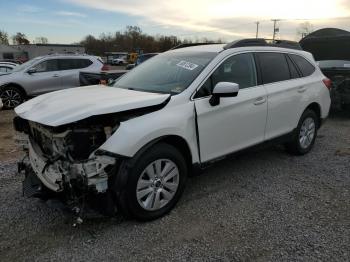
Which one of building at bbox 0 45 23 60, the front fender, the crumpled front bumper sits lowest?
building at bbox 0 45 23 60

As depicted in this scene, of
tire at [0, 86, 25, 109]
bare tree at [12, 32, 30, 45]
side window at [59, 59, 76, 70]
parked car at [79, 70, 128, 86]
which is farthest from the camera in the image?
bare tree at [12, 32, 30, 45]

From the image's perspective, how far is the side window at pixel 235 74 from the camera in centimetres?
421

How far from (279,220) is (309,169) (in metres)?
1.84

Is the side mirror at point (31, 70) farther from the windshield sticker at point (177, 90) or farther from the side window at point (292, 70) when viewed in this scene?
the windshield sticker at point (177, 90)

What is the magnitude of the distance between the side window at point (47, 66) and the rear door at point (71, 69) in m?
0.19

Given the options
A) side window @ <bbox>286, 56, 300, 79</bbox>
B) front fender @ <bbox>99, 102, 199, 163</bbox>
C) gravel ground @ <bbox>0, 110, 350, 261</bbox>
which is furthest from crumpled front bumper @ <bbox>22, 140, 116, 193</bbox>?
side window @ <bbox>286, 56, 300, 79</bbox>

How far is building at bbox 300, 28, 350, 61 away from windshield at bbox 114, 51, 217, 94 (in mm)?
6723

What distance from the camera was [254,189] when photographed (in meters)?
4.66

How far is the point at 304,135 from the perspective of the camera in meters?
6.00

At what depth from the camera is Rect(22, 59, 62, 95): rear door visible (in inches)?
462

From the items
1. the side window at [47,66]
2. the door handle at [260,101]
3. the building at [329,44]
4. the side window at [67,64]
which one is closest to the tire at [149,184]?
the door handle at [260,101]

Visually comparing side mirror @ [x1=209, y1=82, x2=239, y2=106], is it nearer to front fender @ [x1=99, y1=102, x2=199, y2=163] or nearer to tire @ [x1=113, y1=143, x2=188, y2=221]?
front fender @ [x1=99, y1=102, x2=199, y2=163]

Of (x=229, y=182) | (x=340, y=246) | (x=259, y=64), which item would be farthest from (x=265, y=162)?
(x=340, y=246)

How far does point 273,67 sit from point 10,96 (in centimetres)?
912
